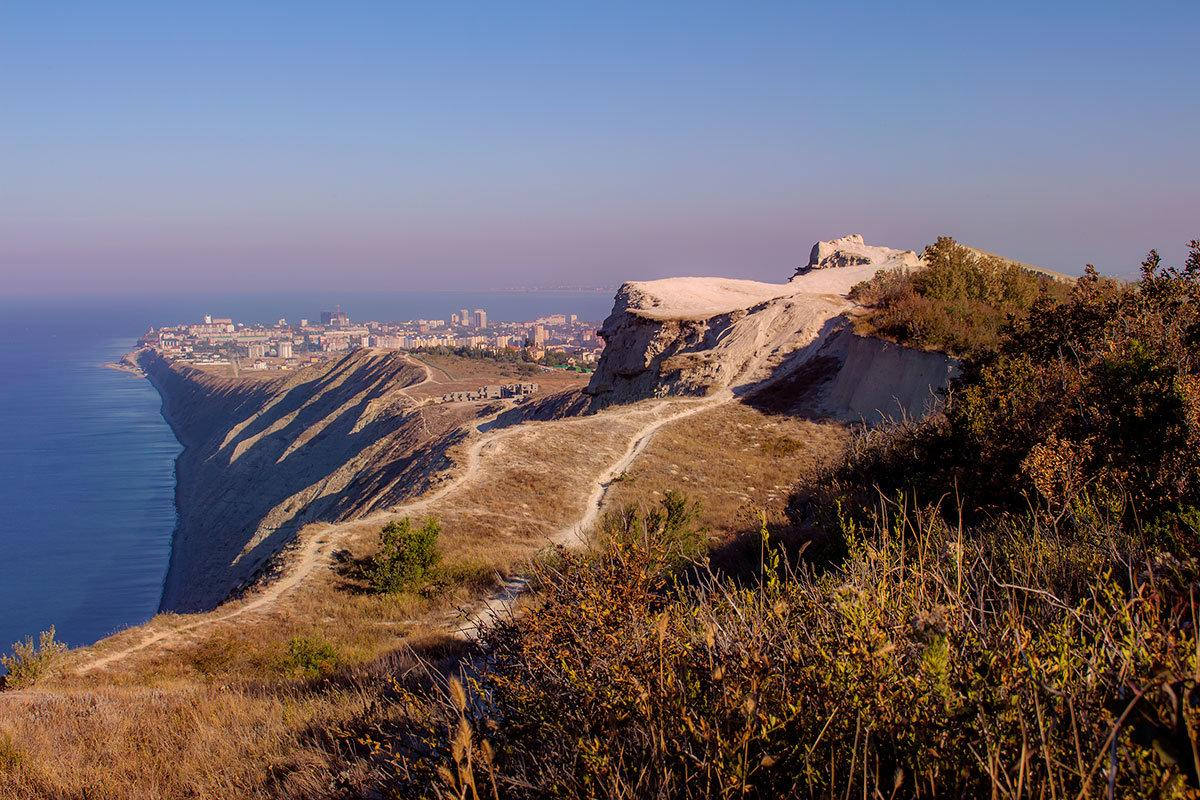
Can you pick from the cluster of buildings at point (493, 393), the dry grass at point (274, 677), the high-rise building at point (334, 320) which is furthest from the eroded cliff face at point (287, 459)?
the high-rise building at point (334, 320)

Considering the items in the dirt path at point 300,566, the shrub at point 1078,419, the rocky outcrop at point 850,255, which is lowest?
the dirt path at point 300,566

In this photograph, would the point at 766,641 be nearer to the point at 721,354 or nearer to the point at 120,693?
the point at 120,693

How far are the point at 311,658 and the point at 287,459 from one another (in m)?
38.3

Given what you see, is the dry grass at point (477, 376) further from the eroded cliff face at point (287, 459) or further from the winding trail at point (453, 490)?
the winding trail at point (453, 490)

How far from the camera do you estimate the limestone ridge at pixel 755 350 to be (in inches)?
851

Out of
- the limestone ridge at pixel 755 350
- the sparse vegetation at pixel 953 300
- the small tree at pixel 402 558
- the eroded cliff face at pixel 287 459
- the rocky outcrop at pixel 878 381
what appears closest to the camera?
the small tree at pixel 402 558

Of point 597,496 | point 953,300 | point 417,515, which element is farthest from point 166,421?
point 953,300

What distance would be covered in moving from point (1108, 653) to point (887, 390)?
20163 millimetres

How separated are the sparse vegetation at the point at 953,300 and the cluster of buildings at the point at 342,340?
5460cm

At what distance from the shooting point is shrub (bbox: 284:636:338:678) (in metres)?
7.71

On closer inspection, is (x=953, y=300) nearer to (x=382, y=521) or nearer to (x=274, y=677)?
(x=382, y=521)

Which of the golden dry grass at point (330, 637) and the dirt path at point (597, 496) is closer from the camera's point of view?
the golden dry grass at point (330, 637)

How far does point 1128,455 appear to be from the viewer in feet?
22.3

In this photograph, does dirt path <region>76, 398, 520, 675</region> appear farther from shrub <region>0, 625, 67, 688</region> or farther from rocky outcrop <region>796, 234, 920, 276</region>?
rocky outcrop <region>796, 234, 920, 276</region>
